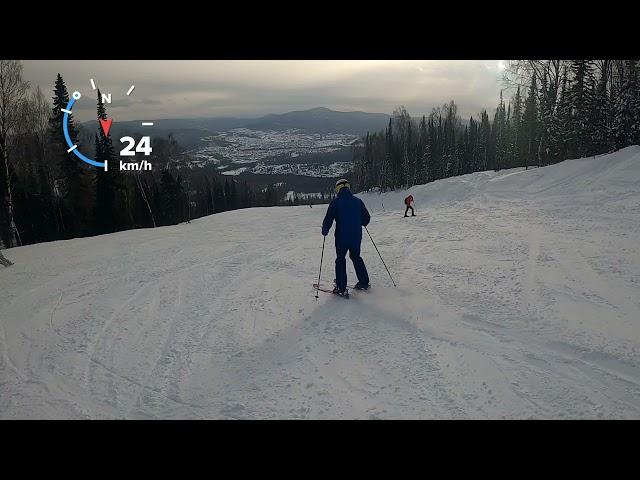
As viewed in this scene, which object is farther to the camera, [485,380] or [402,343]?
[402,343]

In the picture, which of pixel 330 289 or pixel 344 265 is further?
pixel 330 289

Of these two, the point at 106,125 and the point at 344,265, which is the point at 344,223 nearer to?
the point at 344,265

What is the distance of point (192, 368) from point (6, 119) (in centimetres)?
1322

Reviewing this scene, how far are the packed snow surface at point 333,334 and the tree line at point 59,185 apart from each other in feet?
7.38

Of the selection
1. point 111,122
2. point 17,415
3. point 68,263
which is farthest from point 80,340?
point 68,263

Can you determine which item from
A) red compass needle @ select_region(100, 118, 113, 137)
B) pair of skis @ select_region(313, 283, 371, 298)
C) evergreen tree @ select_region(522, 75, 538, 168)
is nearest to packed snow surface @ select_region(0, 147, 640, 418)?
pair of skis @ select_region(313, 283, 371, 298)

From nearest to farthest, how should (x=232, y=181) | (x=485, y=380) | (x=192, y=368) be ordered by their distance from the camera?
(x=485, y=380) → (x=192, y=368) → (x=232, y=181)

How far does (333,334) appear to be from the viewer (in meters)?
4.22

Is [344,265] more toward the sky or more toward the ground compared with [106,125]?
more toward the ground

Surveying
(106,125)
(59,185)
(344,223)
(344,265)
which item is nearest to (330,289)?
(344,265)

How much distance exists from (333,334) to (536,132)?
1698 inches
